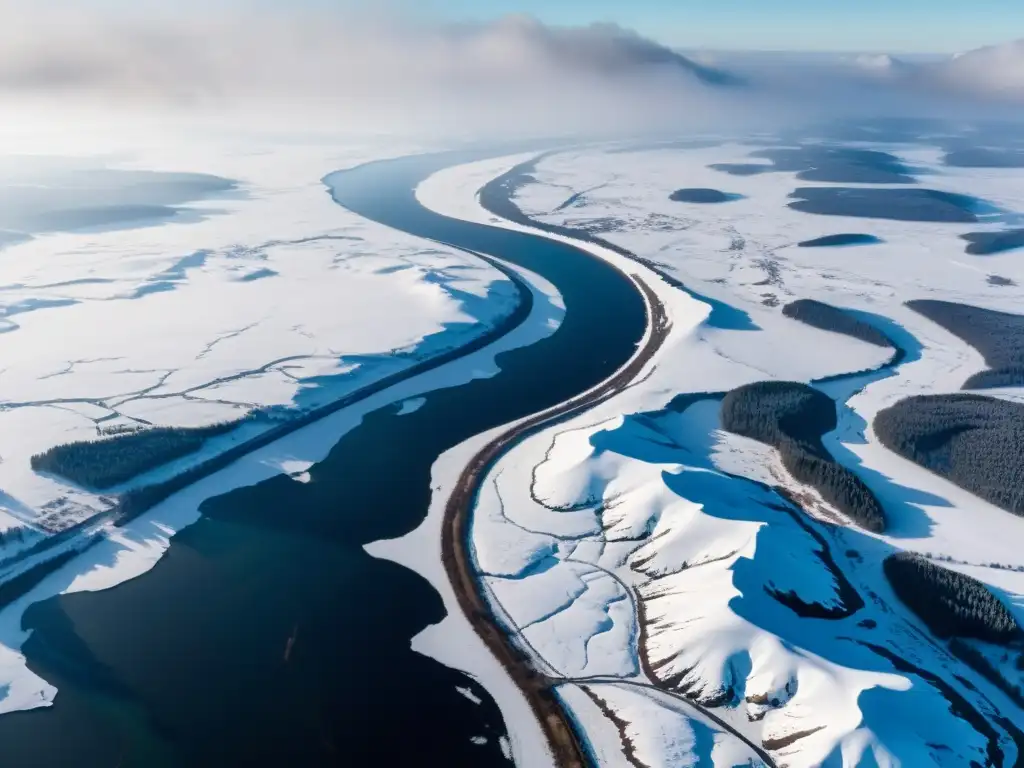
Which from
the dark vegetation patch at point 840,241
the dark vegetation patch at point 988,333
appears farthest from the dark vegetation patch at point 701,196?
the dark vegetation patch at point 988,333

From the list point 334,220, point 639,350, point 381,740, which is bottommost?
point 381,740

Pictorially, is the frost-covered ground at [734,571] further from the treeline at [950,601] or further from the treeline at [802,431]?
the treeline at [802,431]

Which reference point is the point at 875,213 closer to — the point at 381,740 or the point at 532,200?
the point at 532,200

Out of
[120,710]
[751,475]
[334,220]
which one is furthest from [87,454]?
[334,220]

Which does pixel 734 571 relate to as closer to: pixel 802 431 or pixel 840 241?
pixel 802 431

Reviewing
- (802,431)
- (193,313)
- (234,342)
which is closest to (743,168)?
(802,431)

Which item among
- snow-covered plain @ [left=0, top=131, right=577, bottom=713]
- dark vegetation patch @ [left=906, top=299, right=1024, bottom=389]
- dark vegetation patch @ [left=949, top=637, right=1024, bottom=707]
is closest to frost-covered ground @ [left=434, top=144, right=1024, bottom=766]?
dark vegetation patch @ [left=949, top=637, right=1024, bottom=707]

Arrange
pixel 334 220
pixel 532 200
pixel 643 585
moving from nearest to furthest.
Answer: pixel 643 585 → pixel 334 220 → pixel 532 200
